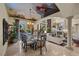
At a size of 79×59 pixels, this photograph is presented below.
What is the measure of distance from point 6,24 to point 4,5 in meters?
0.34

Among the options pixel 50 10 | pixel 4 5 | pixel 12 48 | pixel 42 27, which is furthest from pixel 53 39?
pixel 4 5

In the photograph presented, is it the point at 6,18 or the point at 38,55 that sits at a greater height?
the point at 6,18

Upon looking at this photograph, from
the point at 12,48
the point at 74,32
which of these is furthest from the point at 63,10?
the point at 12,48

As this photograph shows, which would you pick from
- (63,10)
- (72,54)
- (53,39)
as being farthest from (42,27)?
(72,54)

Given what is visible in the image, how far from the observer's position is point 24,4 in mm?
2857

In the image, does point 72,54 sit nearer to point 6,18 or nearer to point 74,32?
point 74,32

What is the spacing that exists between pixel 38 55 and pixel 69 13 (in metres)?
0.92

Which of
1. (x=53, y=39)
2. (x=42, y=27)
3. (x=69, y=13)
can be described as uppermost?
(x=69, y=13)

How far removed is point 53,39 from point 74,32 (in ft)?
1.26

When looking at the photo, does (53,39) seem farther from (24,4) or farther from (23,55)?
(24,4)

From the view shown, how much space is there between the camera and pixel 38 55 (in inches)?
115

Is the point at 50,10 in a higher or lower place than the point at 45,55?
higher

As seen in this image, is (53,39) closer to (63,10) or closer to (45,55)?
(45,55)

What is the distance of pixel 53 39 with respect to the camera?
Answer: 9.43ft
